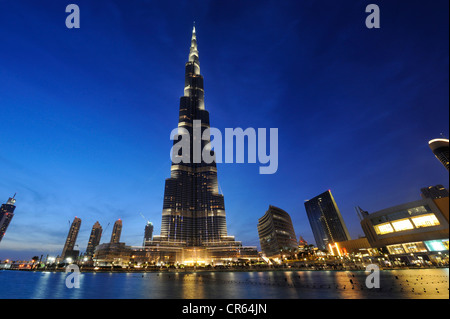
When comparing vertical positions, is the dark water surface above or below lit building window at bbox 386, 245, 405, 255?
below

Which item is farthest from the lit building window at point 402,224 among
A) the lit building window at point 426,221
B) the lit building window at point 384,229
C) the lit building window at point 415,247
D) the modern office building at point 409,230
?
the lit building window at point 415,247

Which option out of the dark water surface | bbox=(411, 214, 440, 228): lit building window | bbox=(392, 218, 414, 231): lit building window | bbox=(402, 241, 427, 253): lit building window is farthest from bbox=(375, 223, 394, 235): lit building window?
the dark water surface

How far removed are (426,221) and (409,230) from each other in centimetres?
744

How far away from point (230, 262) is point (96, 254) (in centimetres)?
12549

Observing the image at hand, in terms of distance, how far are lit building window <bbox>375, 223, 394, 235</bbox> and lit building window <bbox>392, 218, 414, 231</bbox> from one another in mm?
2219

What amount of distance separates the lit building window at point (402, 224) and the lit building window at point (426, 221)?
2535mm

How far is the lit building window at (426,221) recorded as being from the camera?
68.2 meters

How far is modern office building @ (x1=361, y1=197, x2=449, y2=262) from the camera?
2702 inches

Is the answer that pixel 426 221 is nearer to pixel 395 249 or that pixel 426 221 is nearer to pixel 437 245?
pixel 437 245

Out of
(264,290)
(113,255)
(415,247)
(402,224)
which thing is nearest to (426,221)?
(402,224)

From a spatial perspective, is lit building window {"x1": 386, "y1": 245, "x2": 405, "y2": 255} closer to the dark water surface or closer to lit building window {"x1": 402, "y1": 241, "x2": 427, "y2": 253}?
lit building window {"x1": 402, "y1": 241, "x2": 427, "y2": 253}

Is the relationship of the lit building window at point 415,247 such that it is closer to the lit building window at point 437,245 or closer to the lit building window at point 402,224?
the lit building window at point 437,245

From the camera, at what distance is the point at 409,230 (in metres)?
74.8
